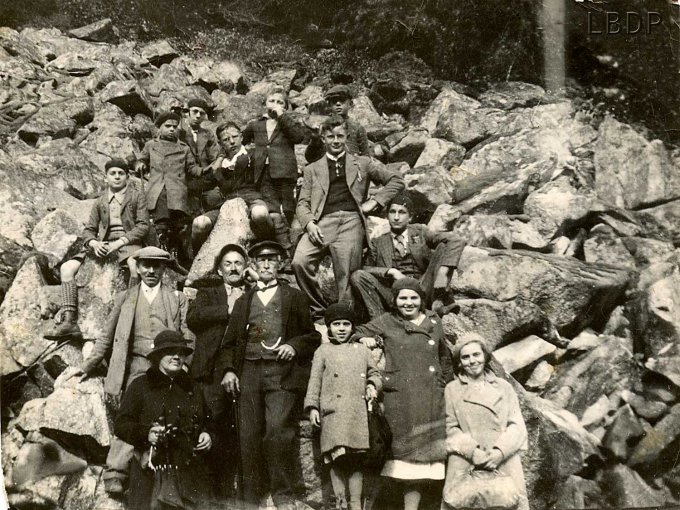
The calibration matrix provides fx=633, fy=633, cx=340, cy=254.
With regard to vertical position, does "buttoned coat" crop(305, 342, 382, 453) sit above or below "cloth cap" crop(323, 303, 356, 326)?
below

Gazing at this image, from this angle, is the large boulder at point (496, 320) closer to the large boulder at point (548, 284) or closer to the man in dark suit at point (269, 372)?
the large boulder at point (548, 284)

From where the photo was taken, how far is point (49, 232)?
6.36 meters

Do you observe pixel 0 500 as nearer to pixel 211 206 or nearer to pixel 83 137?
pixel 211 206

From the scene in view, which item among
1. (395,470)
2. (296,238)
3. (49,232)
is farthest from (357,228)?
(49,232)

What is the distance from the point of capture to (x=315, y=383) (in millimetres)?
4703

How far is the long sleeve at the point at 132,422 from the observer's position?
187 inches

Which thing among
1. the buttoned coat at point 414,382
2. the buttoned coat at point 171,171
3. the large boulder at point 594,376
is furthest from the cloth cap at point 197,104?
the large boulder at point 594,376

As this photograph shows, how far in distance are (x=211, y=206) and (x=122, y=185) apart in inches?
34.4

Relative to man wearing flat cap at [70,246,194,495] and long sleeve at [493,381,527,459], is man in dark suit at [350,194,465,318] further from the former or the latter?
man wearing flat cap at [70,246,194,495]

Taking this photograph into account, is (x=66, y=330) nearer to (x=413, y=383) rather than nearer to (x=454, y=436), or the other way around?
(x=413, y=383)

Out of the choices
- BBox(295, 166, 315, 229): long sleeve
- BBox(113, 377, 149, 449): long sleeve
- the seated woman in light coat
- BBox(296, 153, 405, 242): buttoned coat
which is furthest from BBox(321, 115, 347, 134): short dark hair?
BBox(113, 377, 149, 449): long sleeve

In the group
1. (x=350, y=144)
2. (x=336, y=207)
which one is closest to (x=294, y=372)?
(x=336, y=207)

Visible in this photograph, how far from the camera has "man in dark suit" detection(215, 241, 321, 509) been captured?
4691mm

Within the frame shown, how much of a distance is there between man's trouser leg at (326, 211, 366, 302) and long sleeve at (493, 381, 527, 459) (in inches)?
61.5
